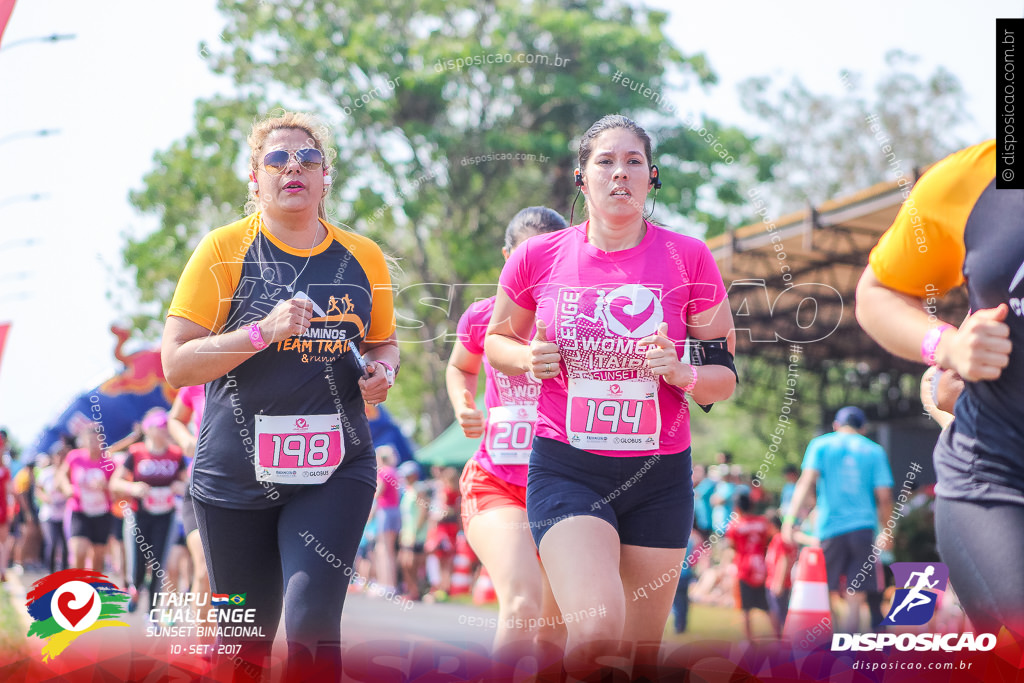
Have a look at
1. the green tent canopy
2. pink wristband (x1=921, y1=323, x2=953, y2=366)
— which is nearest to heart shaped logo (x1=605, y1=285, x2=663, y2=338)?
pink wristband (x1=921, y1=323, x2=953, y2=366)

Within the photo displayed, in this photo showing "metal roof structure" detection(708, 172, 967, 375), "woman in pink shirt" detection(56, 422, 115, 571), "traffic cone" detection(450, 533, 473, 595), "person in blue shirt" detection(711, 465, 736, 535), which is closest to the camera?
"woman in pink shirt" detection(56, 422, 115, 571)

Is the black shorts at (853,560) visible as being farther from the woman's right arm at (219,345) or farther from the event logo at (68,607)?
the woman's right arm at (219,345)

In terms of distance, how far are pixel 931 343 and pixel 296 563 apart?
6.68 ft

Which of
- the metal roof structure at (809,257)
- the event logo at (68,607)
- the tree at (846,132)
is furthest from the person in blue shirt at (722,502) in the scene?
the tree at (846,132)

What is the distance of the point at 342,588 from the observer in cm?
333

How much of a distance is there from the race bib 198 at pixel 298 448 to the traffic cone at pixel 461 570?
35.1 ft

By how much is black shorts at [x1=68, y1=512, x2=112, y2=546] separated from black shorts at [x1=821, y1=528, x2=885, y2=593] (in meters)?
6.61

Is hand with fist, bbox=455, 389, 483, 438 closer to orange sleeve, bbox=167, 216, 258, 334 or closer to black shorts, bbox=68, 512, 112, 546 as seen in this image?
orange sleeve, bbox=167, 216, 258, 334

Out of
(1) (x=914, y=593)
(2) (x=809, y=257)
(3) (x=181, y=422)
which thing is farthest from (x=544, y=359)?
(2) (x=809, y=257)

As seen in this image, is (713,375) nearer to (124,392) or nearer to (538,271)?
(538,271)

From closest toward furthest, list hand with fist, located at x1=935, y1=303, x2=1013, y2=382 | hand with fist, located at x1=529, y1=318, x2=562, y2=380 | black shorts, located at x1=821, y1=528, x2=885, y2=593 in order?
1. hand with fist, located at x1=935, y1=303, x2=1013, y2=382
2. hand with fist, located at x1=529, y1=318, x2=562, y2=380
3. black shorts, located at x1=821, y1=528, x2=885, y2=593

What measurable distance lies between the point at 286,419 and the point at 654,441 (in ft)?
4.17

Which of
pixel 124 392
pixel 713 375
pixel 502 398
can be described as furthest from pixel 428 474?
pixel 713 375

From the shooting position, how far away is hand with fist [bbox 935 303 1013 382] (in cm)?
233
